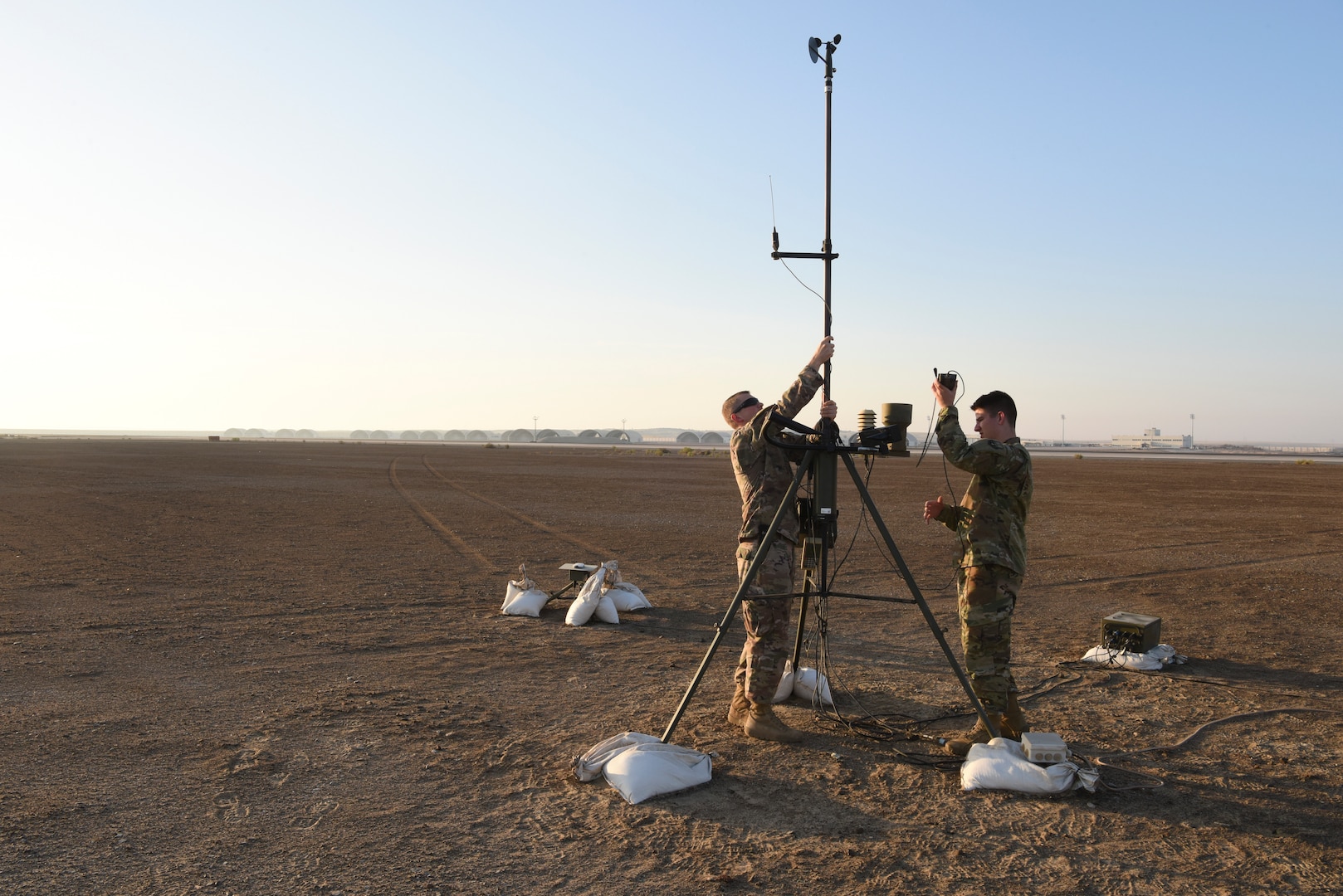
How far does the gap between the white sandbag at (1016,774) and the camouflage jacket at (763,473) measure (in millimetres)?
1639

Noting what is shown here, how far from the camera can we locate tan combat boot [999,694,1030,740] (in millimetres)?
4980

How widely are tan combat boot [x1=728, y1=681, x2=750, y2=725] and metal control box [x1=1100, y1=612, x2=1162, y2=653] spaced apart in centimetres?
366

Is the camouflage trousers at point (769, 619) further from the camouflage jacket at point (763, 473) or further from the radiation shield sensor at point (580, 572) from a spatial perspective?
the radiation shield sensor at point (580, 572)

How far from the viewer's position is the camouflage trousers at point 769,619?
209 inches

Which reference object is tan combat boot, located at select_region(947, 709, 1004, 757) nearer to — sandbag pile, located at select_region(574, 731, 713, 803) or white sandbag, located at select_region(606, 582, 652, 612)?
sandbag pile, located at select_region(574, 731, 713, 803)

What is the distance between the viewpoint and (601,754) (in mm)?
4848

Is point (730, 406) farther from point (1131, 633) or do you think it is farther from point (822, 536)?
point (1131, 633)

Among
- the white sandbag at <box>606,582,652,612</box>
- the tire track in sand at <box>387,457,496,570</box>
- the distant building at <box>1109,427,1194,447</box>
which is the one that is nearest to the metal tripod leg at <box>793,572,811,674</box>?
the white sandbag at <box>606,582,652,612</box>

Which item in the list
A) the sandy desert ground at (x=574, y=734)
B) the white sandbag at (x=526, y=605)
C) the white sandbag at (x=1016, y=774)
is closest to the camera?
the sandy desert ground at (x=574, y=734)

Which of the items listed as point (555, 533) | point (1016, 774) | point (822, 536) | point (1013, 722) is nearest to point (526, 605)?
point (822, 536)

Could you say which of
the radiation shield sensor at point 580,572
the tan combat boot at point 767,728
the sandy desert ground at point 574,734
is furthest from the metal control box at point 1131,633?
the radiation shield sensor at point 580,572

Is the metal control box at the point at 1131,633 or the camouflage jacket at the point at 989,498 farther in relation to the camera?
the metal control box at the point at 1131,633

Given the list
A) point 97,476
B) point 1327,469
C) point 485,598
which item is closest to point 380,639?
point 485,598

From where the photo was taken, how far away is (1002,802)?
179 inches
